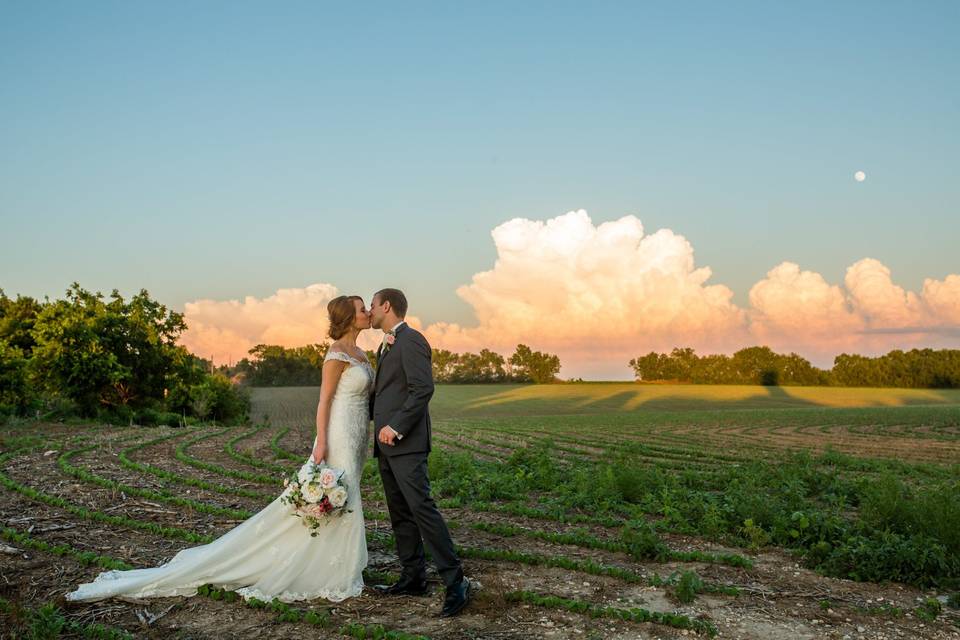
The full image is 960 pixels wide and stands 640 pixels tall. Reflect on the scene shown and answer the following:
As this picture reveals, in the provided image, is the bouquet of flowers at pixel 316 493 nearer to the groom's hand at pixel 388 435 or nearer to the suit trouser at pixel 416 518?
the suit trouser at pixel 416 518

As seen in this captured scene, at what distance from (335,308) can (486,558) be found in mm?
3024

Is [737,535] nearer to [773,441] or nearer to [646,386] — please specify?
[773,441]

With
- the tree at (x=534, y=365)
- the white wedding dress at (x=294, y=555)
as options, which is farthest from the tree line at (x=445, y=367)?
the white wedding dress at (x=294, y=555)

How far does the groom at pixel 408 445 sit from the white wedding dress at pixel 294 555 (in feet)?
0.81

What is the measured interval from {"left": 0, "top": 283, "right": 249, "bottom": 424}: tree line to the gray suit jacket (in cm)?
2063

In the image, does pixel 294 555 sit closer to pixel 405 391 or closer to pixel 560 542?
pixel 405 391

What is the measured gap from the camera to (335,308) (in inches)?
238

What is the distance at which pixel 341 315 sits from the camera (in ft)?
19.8

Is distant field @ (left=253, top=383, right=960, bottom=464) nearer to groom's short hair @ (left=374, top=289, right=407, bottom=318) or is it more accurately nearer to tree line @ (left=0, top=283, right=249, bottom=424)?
tree line @ (left=0, top=283, right=249, bottom=424)

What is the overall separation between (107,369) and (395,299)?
21.9 metres

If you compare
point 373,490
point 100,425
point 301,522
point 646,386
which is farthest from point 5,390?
point 646,386

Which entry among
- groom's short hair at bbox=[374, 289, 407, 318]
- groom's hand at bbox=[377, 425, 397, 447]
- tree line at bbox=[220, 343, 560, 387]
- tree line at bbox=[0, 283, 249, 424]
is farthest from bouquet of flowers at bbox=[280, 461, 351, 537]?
tree line at bbox=[220, 343, 560, 387]

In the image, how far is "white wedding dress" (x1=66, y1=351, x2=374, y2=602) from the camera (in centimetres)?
597

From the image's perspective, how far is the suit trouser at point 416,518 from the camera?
569cm
